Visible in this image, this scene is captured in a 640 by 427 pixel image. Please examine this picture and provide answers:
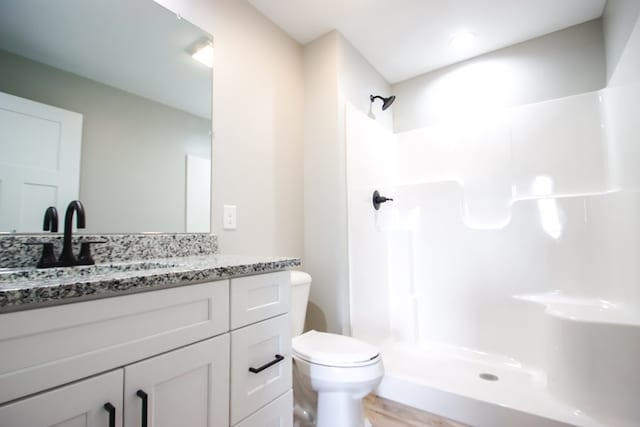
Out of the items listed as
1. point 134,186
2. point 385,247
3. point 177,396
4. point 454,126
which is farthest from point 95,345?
point 454,126

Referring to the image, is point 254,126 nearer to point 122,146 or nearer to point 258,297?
point 122,146

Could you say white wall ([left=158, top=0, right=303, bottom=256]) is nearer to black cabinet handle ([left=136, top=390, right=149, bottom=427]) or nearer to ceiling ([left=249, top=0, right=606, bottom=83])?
ceiling ([left=249, top=0, right=606, bottom=83])

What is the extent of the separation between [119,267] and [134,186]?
1.18 feet

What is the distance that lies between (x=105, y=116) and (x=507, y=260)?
242cm

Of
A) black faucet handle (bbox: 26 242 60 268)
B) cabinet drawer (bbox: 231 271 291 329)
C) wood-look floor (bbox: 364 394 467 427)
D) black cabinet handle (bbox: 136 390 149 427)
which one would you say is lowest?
wood-look floor (bbox: 364 394 467 427)

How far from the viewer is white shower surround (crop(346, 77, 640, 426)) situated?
150 cm

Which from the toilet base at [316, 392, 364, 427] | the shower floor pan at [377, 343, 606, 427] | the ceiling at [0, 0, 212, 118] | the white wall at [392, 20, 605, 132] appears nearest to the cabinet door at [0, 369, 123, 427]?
the toilet base at [316, 392, 364, 427]

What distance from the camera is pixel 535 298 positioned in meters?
1.93

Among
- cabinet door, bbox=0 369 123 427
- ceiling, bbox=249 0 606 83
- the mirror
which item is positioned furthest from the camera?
ceiling, bbox=249 0 606 83

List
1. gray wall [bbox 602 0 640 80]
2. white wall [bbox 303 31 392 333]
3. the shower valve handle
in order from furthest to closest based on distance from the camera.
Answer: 1. the shower valve handle
2. white wall [bbox 303 31 392 333]
3. gray wall [bbox 602 0 640 80]

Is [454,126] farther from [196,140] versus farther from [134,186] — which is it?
[134,186]

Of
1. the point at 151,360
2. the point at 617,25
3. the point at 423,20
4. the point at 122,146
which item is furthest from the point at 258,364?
the point at 617,25

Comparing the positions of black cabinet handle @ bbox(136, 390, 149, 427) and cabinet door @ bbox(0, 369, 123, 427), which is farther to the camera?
black cabinet handle @ bbox(136, 390, 149, 427)

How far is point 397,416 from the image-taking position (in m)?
1.65
